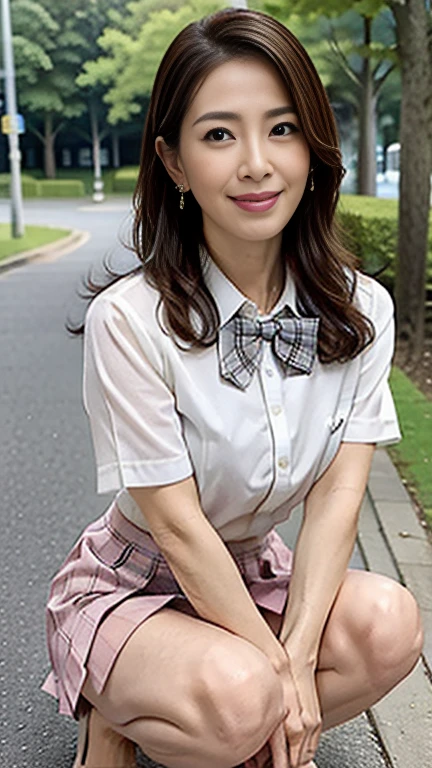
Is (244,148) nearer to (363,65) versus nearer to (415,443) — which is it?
(415,443)

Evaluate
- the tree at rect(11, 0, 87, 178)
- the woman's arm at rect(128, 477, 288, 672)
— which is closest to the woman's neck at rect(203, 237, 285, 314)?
the woman's arm at rect(128, 477, 288, 672)

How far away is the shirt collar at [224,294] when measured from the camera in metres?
2.20

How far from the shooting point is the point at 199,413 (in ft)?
6.88

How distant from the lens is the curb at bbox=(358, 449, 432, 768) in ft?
8.74

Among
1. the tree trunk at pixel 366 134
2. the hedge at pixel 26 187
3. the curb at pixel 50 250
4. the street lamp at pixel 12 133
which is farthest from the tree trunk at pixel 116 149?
the tree trunk at pixel 366 134

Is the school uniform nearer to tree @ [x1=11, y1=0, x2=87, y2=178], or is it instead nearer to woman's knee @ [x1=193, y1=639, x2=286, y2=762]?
woman's knee @ [x1=193, y1=639, x2=286, y2=762]

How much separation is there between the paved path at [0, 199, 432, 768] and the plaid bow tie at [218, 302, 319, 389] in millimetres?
422

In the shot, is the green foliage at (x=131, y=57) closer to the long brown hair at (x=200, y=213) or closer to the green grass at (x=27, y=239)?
the green grass at (x=27, y=239)

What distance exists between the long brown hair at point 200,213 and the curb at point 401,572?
107cm

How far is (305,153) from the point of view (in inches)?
84.2

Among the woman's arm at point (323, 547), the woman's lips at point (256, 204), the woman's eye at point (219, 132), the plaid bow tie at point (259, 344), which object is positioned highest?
the woman's eye at point (219, 132)

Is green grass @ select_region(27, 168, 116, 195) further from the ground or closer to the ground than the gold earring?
closer to the ground

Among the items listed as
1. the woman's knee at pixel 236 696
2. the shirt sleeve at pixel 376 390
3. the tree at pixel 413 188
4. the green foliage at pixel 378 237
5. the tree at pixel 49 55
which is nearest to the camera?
the woman's knee at pixel 236 696

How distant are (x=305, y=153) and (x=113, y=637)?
1060 millimetres
